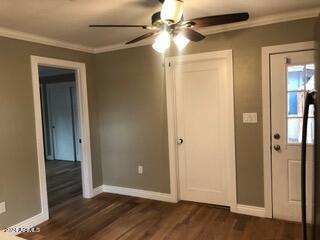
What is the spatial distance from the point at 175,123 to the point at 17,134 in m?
1.97

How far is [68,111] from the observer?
6.74 metres

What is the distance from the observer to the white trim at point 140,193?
3873 mm

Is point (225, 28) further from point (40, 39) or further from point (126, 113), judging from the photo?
point (40, 39)

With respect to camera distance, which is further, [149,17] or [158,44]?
[149,17]

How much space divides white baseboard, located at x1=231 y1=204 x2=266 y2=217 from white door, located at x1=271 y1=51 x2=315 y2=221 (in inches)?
6.9

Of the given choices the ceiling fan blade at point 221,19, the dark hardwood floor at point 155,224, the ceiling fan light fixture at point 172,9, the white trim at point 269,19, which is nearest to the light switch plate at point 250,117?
the white trim at point 269,19

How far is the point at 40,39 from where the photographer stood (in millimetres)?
3371

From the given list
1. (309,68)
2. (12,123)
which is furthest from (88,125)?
(309,68)

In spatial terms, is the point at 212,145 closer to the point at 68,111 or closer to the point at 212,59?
the point at 212,59

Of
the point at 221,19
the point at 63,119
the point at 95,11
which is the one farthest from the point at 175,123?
the point at 63,119

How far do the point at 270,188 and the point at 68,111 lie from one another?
16.9 feet

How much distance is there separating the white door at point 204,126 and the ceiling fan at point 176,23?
124 cm

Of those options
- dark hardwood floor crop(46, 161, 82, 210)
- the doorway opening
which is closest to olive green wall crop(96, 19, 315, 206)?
dark hardwood floor crop(46, 161, 82, 210)

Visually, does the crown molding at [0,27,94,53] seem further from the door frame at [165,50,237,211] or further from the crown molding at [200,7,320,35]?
the crown molding at [200,7,320,35]
